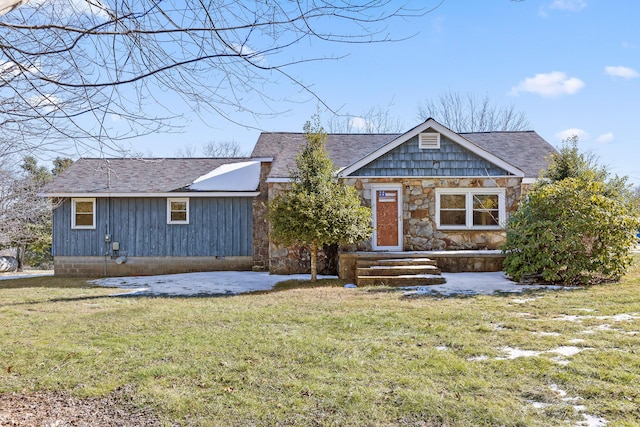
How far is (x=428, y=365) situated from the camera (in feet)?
15.4

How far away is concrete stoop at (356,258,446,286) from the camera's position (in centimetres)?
1080

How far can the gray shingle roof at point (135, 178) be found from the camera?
15.4 metres

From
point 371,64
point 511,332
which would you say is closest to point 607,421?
point 511,332

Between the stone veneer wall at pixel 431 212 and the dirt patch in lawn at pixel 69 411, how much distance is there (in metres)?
9.82

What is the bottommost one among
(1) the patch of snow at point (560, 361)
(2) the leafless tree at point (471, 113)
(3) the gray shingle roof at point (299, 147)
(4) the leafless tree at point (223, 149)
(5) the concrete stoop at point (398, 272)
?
(1) the patch of snow at point (560, 361)

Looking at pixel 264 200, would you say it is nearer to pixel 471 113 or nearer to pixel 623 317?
pixel 623 317

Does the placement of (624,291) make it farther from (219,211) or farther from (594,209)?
(219,211)

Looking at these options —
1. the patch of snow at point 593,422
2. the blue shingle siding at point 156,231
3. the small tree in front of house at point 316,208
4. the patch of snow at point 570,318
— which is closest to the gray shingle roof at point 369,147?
the small tree in front of house at point 316,208

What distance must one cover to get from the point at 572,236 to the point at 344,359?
733 cm

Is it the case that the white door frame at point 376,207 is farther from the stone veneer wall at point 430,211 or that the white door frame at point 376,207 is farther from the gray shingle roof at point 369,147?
the gray shingle roof at point 369,147

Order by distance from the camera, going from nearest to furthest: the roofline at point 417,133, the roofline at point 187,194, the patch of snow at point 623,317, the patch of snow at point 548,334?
the patch of snow at point 548,334
the patch of snow at point 623,317
the roofline at point 417,133
the roofline at point 187,194

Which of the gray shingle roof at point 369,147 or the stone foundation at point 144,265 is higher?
the gray shingle roof at point 369,147

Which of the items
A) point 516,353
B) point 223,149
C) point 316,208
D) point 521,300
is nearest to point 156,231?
point 316,208

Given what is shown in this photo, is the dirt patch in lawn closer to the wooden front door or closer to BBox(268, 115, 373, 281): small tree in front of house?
BBox(268, 115, 373, 281): small tree in front of house
